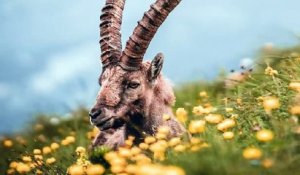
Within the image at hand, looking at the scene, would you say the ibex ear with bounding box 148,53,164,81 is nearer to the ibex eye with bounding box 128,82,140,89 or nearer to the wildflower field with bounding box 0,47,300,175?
the ibex eye with bounding box 128,82,140,89

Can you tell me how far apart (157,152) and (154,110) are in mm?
2974

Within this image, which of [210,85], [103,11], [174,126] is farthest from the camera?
[210,85]

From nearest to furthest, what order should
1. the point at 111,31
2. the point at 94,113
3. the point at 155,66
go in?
the point at 94,113 → the point at 155,66 → the point at 111,31

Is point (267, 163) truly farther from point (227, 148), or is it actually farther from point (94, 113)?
point (94, 113)

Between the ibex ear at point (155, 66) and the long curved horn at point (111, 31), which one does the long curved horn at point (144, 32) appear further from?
the long curved horn at point (111, 31)

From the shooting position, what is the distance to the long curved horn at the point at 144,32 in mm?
8656

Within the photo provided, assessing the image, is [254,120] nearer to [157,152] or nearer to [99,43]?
[157,152]

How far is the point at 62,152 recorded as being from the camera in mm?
10711

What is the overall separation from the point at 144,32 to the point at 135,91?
81 centimetres

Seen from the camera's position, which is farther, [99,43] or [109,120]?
[99,43]

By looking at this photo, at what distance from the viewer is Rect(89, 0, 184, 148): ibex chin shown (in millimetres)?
8438

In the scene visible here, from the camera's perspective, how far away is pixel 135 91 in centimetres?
867

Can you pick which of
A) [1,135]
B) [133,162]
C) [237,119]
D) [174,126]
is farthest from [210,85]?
[133,162]

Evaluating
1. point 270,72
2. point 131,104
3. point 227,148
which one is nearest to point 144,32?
point 131,104
